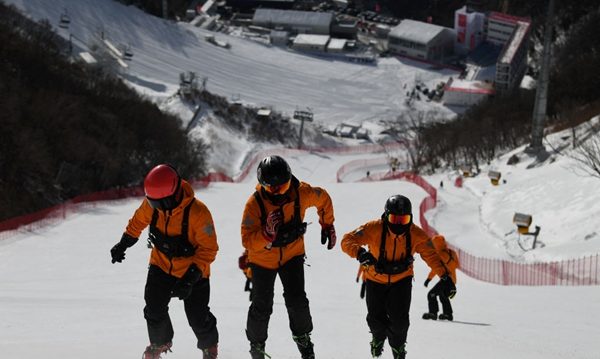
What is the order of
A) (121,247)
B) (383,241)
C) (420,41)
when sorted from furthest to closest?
(420,41) → (383,241) → (121,247)

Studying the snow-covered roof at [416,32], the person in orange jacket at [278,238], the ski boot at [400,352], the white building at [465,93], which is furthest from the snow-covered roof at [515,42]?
the person in orange jacket at [278,238]

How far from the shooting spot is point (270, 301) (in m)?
8.28

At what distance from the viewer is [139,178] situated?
141 feet

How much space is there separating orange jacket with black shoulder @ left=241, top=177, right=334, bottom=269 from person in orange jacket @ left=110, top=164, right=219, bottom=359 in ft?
1.24

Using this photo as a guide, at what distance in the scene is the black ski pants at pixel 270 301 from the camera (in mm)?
8250

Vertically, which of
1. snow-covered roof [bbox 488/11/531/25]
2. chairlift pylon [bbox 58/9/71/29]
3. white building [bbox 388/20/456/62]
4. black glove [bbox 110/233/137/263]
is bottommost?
black glove [bbox 110/233/137/263]

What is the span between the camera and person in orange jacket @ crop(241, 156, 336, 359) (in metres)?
7.93

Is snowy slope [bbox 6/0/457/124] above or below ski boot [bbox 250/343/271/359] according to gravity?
above

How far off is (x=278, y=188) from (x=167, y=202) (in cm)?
111

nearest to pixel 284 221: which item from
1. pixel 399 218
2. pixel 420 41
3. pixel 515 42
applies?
pixel 399 218

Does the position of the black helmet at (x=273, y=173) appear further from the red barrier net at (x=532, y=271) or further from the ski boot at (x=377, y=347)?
the red barrier net at (x=532, y=271)

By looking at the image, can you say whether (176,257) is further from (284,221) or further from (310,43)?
(310,43)

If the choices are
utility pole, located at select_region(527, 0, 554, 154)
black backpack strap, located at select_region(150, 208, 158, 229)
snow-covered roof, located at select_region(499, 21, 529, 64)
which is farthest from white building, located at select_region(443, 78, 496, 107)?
black backpack strap, located at select_region(150, 208, 158, 229)

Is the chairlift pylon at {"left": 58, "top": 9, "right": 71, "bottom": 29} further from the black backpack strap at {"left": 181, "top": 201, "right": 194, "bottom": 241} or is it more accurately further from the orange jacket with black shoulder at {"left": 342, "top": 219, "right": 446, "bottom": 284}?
the black backpack strap at {"left": 181, "top": 201, "right": 194, "bottom": 241}
